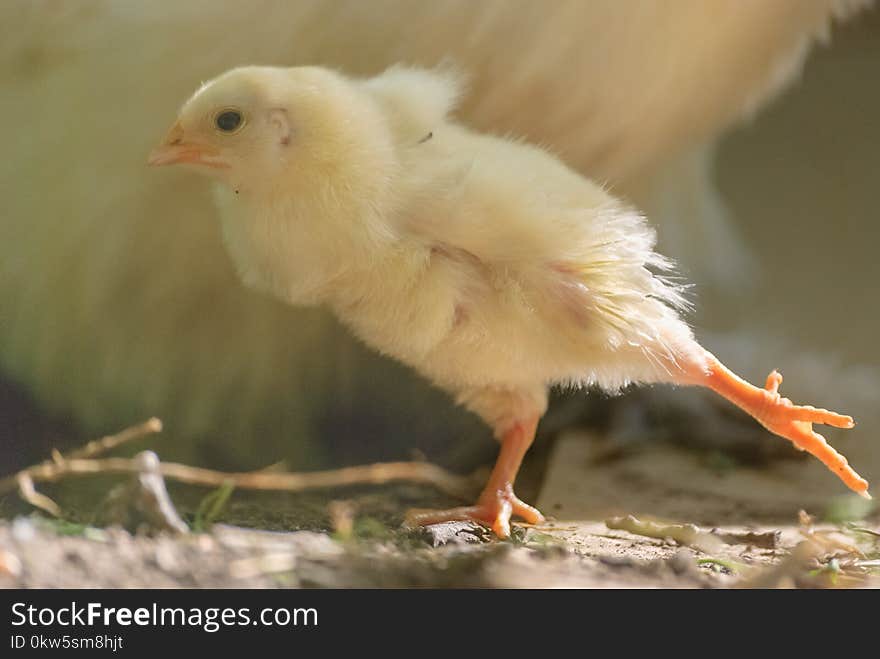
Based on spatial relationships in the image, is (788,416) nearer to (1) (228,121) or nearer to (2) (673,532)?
(2) (673,532)

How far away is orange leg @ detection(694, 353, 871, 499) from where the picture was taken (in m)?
1.55

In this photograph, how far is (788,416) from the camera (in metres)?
1.56

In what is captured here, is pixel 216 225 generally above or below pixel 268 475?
above

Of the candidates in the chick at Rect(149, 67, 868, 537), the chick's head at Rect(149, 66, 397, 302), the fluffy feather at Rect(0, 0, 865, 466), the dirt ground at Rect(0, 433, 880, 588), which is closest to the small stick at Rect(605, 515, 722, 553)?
the dirt ground at Rect(0, 433, 880, 588)

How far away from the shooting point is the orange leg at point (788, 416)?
1546 millimetres

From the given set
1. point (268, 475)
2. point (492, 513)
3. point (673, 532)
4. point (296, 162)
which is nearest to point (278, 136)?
point (296, 162)

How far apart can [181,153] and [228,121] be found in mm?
83

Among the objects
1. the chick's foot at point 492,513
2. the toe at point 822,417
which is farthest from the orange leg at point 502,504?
the toe at point 822,417

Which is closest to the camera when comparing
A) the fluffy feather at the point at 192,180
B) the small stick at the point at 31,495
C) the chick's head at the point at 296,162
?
the small stick at the point at 31,495

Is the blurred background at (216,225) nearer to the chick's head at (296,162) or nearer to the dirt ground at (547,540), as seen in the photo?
the dirt ground at (547,540)

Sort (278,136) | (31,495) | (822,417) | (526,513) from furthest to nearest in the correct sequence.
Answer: (526,513), (822,417), (278,136), (31,495)

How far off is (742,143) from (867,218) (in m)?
0.34

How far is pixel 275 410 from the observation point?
6.33ft

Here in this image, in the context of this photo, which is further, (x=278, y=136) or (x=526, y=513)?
(x=526, y=513)
